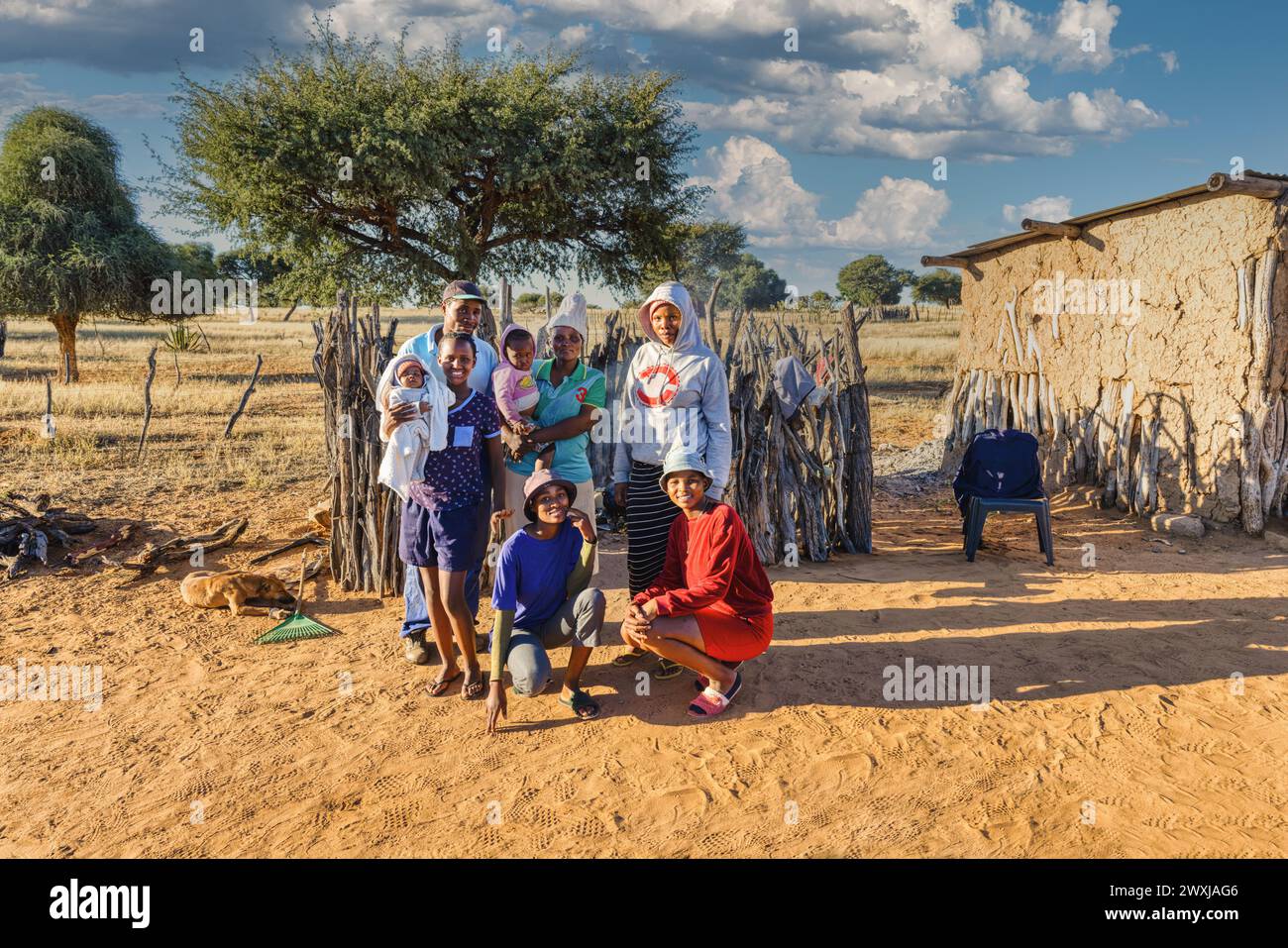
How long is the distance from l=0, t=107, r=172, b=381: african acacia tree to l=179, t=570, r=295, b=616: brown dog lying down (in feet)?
48.4

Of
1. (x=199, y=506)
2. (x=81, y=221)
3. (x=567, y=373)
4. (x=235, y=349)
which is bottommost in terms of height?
(x=199, y=506)

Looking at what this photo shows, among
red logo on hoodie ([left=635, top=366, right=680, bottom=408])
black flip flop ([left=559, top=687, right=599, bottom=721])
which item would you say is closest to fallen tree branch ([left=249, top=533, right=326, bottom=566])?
black flip flop ([left=559, top=687, right=599, bottom=721])

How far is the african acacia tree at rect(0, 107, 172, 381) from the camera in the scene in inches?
693

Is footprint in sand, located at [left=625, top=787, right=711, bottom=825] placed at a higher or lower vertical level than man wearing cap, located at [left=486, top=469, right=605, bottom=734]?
lower

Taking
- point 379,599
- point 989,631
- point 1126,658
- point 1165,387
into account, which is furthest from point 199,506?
point 1165,387

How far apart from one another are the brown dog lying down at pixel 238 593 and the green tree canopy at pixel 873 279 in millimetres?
40494

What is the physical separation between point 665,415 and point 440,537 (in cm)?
113

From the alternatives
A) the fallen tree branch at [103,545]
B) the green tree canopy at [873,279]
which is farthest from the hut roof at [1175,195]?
the green tree canopy at [873,279]

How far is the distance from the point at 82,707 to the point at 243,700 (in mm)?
714

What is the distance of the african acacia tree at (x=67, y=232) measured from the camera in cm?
1761

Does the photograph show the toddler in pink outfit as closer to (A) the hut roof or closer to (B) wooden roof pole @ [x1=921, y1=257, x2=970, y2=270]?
(A) the hut roof

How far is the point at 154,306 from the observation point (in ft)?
59.4

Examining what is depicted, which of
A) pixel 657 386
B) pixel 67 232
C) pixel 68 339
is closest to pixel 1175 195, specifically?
pixel 657 386

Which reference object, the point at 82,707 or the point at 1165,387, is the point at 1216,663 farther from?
the point at 82,707
